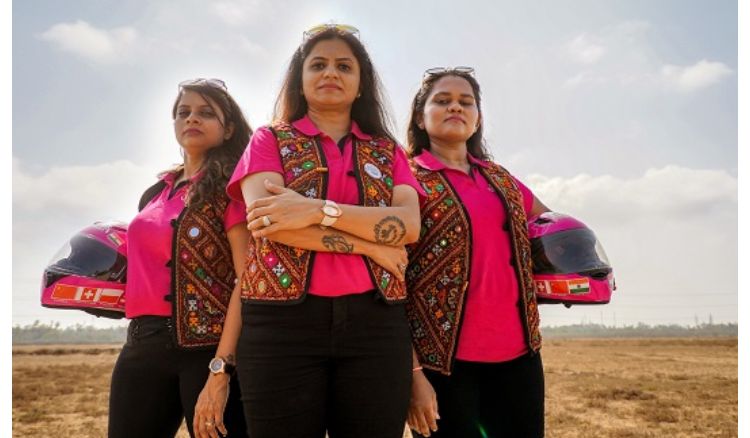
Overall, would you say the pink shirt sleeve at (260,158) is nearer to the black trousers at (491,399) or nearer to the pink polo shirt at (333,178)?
the pink polo shirt at (333,178)

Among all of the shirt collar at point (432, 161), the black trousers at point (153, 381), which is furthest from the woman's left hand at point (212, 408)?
the shirt collar at point (432, 161)

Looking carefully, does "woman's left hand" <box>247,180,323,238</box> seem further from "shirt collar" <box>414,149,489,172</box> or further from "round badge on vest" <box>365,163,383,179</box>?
"shirt collar" <box>414,149,489,172</box>

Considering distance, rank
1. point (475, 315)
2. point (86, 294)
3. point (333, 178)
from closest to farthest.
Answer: point (333, 178) < point (475, 315) < point (86, 294)

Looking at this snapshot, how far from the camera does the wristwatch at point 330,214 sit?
2258 millimetres

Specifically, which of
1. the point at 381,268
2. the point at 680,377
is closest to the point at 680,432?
the point at 381,268

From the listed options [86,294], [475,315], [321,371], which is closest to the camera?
[321,371]

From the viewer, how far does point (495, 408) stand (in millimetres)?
2916

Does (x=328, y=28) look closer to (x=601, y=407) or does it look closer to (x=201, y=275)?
(x=201, y=275)

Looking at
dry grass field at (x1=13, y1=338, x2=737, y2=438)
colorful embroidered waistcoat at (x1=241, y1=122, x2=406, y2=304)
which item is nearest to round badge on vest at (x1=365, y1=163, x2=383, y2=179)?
colorful embroidered waistcoat at (x1=241, y1=122, x2=406, y2=304)

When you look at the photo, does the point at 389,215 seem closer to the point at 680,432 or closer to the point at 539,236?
the point at 539,236

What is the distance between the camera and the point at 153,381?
2809 mm

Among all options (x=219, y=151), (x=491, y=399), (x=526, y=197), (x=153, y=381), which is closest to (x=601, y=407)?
(x=526, y=197)

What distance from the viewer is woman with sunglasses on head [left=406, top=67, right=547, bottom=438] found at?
9.37ft

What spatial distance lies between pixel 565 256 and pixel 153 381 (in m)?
2.36
